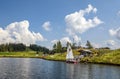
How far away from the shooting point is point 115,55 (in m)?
180

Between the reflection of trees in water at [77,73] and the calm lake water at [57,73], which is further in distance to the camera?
the reflection of trees in water at [77,73]

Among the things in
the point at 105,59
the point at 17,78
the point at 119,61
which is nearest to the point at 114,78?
the point at 17,78

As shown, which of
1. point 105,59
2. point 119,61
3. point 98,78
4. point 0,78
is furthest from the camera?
point 105,59

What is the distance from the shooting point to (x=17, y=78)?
80250 mm

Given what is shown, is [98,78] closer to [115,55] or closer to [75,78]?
[75,78]

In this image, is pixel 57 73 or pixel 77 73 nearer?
pixel 57 73

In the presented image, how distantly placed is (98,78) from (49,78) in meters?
16.6

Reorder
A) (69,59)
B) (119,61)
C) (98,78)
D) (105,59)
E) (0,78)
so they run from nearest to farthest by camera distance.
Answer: (0,78)
(98,78)
(119,61)
(105,59)
(69,59)

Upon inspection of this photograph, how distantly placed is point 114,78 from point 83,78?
11.0 meters

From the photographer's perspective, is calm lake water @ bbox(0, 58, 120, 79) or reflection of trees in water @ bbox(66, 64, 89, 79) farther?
reflection of trees in water @ bbox(66, 64, 89, 79)

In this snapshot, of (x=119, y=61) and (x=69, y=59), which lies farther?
(x=69, y=59)

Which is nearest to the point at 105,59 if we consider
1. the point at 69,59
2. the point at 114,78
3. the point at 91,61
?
the point at 91,61

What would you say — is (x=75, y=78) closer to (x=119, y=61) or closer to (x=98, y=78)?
(x=98, y=78)

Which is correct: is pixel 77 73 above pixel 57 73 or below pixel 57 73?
below
